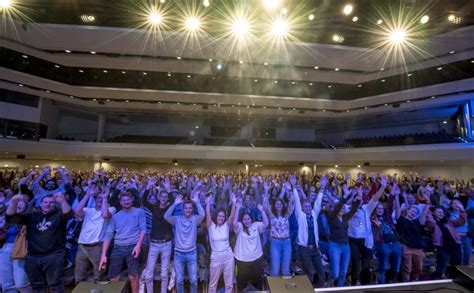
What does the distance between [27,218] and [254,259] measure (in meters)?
2.90

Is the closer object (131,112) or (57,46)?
(57,46)

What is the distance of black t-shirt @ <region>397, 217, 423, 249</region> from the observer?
3.74m

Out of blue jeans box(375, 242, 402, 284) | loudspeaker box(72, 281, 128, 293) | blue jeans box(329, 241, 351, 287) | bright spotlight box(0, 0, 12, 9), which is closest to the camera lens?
loudspeaker box(72, 281, 128, 293)

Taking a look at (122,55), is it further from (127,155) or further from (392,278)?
(392,278)

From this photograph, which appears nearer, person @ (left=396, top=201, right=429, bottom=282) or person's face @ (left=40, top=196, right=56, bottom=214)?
person's face @ (left=40, top=196, right=56, bottom=214)

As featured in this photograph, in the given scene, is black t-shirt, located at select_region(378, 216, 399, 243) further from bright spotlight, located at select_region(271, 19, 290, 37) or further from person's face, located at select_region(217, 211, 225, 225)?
bright spotlight, located at select_region(271, 19, 290, 37)

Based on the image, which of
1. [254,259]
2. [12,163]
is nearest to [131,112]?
[12,163]

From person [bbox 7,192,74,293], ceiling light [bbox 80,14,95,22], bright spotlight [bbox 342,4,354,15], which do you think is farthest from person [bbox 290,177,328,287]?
ceiling light [bbox 80,14,95,22]

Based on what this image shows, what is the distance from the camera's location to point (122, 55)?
984 centimetres

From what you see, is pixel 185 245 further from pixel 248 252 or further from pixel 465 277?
pixel 465 277

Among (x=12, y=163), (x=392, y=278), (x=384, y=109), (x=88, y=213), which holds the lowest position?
(x=392, y=278)

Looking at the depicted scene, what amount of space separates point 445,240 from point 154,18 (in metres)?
8.13

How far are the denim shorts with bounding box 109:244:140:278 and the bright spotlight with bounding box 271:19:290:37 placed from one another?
6.19 m

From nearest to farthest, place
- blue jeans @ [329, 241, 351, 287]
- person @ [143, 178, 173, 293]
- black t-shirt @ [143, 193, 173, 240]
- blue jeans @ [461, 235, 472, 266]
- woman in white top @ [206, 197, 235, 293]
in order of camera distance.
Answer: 1. woman in white top @ [206, 197, 235, 293]
2. person @ [143, 178, 173, 293]
3. black t-shirt @ [143, 193, 173, 240]
4. blue jeans @ [329, 241, 351, 287]
5. blue jeans @ [461, 235, 472, 266]
